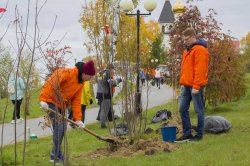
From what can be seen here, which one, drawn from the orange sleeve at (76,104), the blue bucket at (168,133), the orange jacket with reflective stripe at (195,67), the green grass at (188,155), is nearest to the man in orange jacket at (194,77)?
the orange jacket with reflective stripe at (195,67)

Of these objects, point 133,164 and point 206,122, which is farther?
point 206,122

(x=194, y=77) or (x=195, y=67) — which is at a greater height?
(x=195, y=67)

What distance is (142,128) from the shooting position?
8406 mm

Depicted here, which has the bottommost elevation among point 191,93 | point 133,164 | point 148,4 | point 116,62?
point 133,164

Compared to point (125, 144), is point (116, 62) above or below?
above

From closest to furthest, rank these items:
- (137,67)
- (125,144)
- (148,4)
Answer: (125,144) → (137,67) → (148,4)

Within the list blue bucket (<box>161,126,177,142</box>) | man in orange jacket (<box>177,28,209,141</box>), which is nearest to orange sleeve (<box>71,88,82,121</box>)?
blue bucket (<box>161,126,177,142</box>)

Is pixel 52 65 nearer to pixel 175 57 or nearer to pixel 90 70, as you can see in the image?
pixel 90 70

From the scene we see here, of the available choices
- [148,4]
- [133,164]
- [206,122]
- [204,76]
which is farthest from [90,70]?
[148,4]

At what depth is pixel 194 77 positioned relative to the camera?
7867 mm

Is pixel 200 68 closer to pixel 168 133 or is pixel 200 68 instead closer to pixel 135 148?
pixel 168 133

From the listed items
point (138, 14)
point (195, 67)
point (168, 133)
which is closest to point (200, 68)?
point (195, 67)

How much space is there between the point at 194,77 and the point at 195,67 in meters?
0.16

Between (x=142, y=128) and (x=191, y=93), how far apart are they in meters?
1.06
